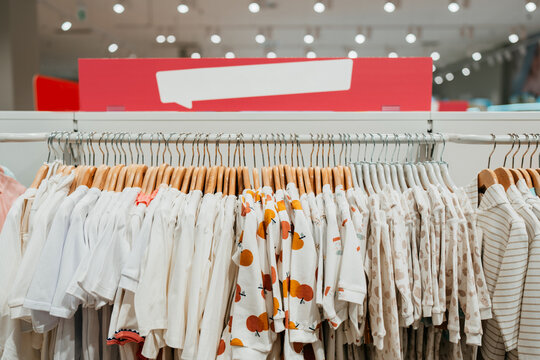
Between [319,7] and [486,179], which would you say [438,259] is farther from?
[319,7]

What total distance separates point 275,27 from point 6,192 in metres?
6.53

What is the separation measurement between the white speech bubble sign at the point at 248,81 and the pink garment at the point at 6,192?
2.28 ft

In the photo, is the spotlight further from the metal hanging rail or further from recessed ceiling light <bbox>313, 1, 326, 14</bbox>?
the metal hanging rail

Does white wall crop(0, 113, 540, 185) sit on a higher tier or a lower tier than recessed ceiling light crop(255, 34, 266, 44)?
lower

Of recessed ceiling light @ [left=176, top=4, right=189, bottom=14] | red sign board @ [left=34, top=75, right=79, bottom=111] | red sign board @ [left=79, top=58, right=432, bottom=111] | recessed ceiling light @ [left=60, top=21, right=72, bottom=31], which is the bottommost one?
red sign board @ [left=79, top=58, right=432, bottom=111]

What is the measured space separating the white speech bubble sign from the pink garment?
2.28ft

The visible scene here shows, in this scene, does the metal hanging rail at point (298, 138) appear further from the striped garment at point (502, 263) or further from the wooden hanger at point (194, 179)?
the striped garment at point (502, 263)

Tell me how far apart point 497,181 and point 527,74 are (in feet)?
25.4

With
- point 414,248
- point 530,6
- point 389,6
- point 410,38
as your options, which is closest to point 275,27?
point 389,6

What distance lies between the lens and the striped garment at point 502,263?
1077 mm

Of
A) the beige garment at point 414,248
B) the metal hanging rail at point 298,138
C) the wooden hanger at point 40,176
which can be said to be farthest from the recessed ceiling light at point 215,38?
the beige garment at point 414,248

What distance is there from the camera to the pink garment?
1300 mm

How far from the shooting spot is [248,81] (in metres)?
1.73

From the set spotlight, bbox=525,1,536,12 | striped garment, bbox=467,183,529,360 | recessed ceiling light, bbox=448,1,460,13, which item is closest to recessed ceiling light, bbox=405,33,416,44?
recessed ceiling light, bbox=448,1,460,13
